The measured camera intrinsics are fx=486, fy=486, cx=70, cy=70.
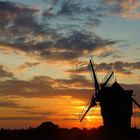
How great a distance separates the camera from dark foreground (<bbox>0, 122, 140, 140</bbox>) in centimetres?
9881

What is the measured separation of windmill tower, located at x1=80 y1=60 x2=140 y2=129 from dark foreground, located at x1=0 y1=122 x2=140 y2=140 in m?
1.78

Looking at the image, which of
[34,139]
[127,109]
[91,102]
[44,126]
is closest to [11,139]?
[34,139]

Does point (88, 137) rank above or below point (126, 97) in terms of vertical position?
below

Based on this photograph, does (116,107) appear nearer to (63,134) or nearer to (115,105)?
(115,105)

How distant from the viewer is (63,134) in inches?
4680

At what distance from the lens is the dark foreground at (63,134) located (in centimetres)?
9881

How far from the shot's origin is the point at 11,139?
114 metres

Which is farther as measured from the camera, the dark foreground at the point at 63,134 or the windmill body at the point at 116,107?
the dark foreground at the point at 63,134

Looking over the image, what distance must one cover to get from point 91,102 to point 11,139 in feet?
76.5

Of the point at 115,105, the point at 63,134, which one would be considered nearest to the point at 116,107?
the point at 115,105

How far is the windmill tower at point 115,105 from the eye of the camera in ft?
317

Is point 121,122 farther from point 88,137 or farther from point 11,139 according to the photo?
point 11,139

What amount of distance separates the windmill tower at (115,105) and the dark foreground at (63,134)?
1.78 metres

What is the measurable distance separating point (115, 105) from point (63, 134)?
25.5 meters
